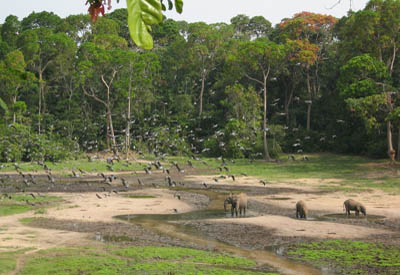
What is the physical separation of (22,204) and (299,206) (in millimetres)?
9725

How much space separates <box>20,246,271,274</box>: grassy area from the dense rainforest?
68.4 feet

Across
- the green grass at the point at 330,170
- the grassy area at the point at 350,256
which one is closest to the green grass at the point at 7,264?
the grassy area at the point at 350,256

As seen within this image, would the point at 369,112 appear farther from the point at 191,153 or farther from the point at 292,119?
the point at 191,153

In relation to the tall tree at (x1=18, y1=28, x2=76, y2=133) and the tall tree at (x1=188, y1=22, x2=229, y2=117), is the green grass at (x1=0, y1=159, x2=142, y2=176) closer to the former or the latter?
the tall tree at (x1=18, y1=28, x2=76, y2=133)

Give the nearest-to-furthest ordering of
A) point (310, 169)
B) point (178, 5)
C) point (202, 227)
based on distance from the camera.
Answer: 1. point (178, 5)
2. point (202, 227)
3. point (310, 169)

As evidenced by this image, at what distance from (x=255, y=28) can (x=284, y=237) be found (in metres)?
47.0

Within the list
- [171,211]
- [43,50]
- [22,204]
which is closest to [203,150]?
[171,211]

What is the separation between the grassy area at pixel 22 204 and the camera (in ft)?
52.7

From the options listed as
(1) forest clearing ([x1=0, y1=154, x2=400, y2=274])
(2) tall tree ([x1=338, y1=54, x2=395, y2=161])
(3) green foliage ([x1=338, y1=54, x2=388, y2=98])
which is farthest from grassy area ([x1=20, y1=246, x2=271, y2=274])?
(3) green foliage ([x1=338, y1=54, x2=388, y2=98])

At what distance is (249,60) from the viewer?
3431 centimetres

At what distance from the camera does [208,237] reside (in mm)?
12742

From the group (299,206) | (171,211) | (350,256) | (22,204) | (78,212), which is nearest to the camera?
(350,256)

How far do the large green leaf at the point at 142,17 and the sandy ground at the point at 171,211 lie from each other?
36.7ft

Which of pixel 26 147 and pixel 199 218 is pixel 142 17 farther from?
pixel 26 147
